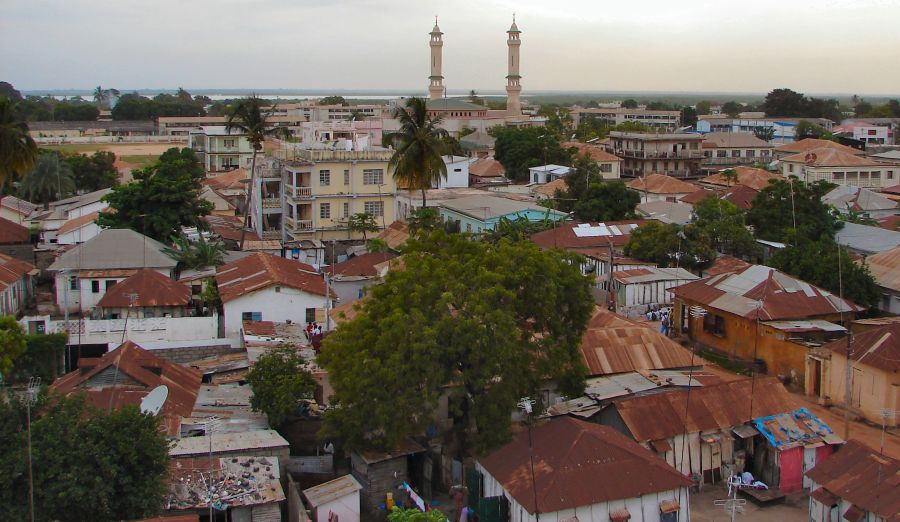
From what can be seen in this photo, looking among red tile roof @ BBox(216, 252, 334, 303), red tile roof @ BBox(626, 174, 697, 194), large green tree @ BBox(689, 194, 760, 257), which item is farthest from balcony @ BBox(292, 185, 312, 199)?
red tile roof @ BBox(626, 174, 697, 194)

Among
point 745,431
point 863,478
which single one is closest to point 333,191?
point 745,431

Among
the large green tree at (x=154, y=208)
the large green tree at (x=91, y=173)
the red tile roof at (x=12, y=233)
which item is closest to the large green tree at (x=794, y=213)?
the large green tree at (x=154, y=208)

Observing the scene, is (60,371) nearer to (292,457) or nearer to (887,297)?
(292,457)

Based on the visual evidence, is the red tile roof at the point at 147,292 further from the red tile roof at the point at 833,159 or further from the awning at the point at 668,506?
the red tile roof at the point at 833,159

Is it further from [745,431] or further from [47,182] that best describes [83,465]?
[47,182]

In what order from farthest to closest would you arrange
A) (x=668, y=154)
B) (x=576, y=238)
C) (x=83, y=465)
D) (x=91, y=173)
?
1. (x=668, y=154)
2. (x=91, y=173)
3. (x=576, y=238)
4. (x=83, y=465)

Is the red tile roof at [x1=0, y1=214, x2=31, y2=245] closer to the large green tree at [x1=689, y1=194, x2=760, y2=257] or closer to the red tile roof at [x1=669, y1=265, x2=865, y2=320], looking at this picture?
the large green tree at [x1=689, y1=194, x2=760, y2=257]
